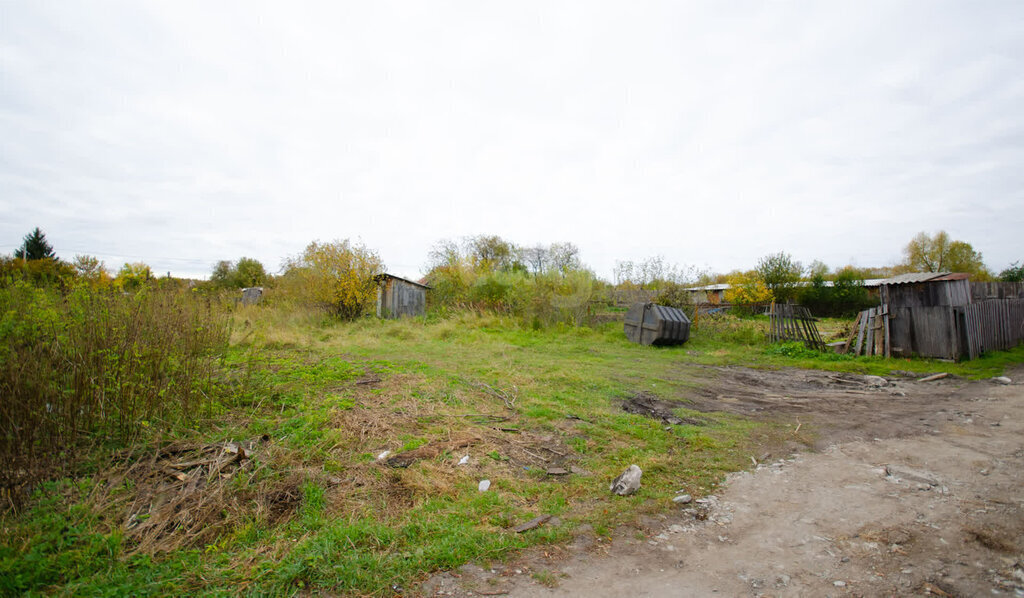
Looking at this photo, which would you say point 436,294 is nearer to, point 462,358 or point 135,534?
point 462,358

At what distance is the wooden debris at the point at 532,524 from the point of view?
128 inches

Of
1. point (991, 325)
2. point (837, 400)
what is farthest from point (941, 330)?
point (837, 400)

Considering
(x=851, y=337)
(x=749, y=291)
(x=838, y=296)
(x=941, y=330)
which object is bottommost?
(x=851, y=337)

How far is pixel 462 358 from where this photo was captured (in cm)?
1063

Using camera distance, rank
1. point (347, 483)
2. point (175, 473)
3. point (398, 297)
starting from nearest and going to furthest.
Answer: point (175, 473)
point (347, 483)
point (398, 297)

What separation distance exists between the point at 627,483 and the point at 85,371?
4.51 metres

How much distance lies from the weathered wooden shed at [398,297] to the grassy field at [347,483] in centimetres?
1436

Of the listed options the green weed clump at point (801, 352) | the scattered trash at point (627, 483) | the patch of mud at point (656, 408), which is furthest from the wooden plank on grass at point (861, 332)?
the scattered trash at point (627, 483)

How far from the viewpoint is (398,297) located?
22.9 metres

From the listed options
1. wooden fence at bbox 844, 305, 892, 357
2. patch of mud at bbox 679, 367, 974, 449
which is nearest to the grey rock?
patch of mud at bbox 679, 367, 974, 449

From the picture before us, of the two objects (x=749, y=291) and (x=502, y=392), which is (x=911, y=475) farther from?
(x=749, y=291)

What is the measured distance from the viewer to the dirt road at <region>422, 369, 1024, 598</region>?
2.61 m

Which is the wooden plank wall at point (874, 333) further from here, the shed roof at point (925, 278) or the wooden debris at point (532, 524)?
the shed roof at point (925, 278)

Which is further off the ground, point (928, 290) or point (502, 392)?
point (928, 290)
